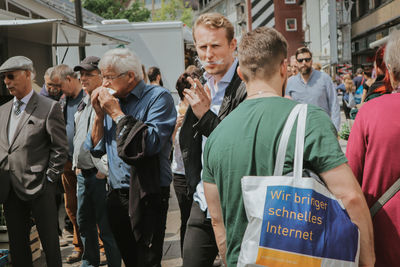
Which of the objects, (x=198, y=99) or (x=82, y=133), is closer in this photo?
(x=198, y=99)

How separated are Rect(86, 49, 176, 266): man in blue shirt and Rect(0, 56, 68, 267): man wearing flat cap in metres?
0.89

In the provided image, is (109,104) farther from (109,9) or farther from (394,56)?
(109,9)

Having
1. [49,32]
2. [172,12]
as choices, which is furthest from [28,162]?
[172,12]

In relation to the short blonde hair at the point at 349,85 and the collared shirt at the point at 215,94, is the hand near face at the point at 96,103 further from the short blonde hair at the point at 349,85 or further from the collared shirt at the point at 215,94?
the short blonde hair at the point at 349,85

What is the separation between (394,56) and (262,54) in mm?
693

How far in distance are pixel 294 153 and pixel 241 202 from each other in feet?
1.08

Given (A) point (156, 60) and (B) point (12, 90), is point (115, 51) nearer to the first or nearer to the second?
(B) point (12, 90)

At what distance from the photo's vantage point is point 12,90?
181 inches

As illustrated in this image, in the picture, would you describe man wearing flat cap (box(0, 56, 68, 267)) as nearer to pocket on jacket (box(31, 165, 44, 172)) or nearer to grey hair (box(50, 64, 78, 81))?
pocket on jacket (box(31, 165, 44, 172))

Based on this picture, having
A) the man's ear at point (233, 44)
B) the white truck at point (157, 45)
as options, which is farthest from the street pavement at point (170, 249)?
the white truck at point (157, 45)

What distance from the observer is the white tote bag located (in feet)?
5.94

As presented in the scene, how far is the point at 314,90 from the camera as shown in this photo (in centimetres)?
652

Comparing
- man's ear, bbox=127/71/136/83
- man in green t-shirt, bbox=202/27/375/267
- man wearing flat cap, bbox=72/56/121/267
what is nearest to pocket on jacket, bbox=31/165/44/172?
man wearing flat cap, bbox=72/56/121/267

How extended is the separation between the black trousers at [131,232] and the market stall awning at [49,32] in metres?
3.87
